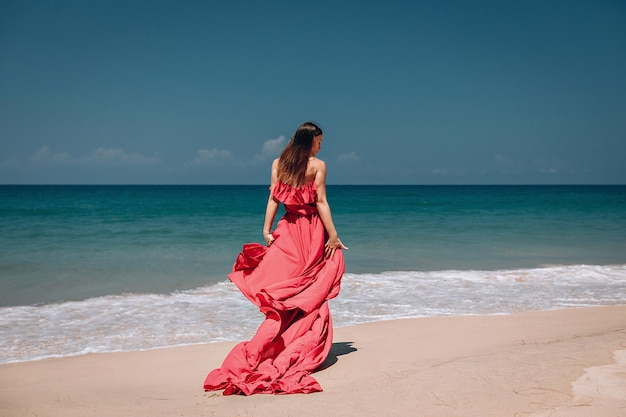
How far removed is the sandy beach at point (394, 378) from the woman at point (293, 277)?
10.9 inches

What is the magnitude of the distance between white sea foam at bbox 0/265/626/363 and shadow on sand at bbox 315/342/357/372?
1177 millimetres

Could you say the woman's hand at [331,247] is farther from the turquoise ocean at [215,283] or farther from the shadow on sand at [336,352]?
the turquoise ocean at [215,283]

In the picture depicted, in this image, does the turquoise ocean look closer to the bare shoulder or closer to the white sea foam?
the white sea foam

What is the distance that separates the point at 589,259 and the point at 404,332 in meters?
9.19

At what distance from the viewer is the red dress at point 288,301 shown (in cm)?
396

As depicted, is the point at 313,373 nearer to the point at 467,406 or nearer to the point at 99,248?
the point at 467,406

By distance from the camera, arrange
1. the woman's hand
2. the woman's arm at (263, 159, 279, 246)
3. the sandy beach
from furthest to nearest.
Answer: the woman's hand
the woman's arm at (263, 159, 279, 246)
the sandy beach

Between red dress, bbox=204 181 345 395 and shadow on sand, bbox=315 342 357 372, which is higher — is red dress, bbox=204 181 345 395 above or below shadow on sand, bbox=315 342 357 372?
above

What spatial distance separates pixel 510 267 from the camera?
11.9 m

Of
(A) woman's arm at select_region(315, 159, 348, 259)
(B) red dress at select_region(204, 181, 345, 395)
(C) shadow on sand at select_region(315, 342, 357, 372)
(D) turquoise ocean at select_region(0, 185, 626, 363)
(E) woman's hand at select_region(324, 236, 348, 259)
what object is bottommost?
(D) turquoise ocean at select_region(0, 185, 626, 363)

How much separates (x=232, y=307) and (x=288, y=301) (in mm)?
3444

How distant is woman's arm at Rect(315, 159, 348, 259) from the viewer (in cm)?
439

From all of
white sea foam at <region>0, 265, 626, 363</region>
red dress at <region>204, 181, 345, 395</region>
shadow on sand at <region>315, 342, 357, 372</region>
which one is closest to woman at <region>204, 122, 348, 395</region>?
red dress at <region>204, 181, 345, 395</region>

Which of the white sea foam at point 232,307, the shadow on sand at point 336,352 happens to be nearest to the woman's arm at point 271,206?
the shadow on sand at point 336,352
